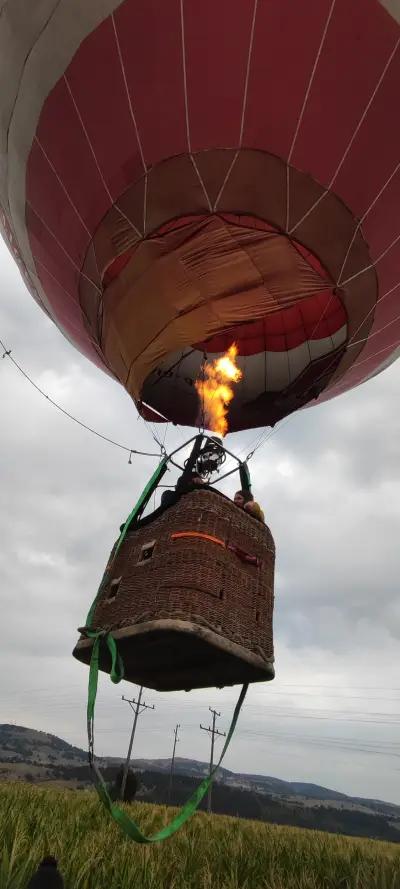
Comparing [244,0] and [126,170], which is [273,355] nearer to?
[126,170]

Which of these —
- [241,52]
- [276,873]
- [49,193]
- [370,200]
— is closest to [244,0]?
[241,52]

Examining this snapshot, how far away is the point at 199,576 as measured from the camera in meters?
4.39

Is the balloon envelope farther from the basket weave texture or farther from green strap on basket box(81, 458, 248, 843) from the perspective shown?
the basket weave texture

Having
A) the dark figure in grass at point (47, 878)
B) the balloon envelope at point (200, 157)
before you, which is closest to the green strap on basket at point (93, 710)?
the dark figure in grass at point (47, 878)

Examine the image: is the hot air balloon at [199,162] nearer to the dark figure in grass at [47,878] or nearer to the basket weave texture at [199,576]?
the basket weave texture at [199,576]

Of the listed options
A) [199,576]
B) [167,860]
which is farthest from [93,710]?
[199,576]

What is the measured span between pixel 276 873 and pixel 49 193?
597cm

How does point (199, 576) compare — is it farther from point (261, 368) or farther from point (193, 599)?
point (261, 368)

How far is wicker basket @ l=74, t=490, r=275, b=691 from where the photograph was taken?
13.8 ft

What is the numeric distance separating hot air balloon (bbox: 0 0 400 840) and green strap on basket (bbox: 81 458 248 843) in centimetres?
9

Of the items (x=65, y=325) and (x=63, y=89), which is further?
(x=65, y=325)

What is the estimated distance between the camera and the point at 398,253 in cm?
579

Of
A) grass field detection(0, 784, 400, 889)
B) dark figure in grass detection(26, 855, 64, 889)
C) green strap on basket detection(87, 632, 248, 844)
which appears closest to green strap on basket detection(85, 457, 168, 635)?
green strap on basket detection(87, 632, 248, 844)

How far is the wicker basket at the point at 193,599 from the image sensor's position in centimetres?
420
